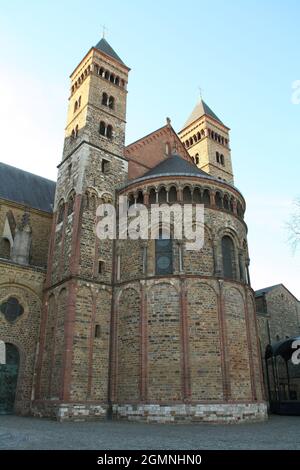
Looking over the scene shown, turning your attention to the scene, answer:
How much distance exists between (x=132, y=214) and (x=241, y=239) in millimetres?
6648

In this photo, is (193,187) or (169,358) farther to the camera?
(193,187)

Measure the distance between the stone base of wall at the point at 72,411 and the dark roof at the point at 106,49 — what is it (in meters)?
24.4

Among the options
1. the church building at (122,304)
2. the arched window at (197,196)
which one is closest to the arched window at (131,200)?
the church building at (122,304)

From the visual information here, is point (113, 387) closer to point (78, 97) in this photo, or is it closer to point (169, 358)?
point (169, 358)

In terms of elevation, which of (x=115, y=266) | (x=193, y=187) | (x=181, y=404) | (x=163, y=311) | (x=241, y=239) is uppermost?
(x=193, y=187)

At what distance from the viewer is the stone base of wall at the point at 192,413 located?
16.9 m

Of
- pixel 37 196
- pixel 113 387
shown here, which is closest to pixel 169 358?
pixel 113 387

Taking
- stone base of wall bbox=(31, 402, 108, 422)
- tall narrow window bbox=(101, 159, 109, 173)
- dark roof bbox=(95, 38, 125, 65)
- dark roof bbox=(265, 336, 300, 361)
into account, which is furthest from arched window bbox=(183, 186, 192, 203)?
dark roof bbox=(95, 38, 125, 65)

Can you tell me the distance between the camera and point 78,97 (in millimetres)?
28078

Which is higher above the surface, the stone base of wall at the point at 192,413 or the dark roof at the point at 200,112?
the dark roof at the point at 200,112

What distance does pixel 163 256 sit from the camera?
20.4 meters

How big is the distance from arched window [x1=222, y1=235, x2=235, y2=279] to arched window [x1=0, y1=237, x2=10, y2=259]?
14.9m

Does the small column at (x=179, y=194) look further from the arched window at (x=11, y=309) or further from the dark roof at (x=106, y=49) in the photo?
the dark roof at (x=106, y=49)

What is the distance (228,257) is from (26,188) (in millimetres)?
17766
